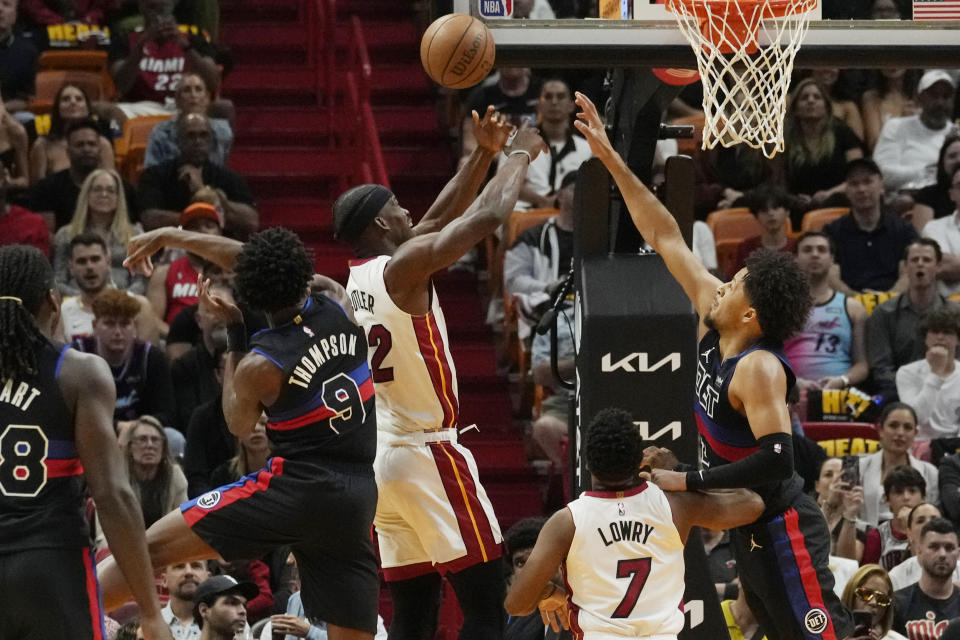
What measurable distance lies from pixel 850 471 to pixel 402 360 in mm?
4380

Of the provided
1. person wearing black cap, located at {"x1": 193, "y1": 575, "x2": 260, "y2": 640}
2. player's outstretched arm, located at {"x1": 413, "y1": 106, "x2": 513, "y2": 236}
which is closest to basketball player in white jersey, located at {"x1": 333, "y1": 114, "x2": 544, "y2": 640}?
player's outstretched arm, located at {"x1": 413, "y1": 106, "x2": 513, "y2": 236}

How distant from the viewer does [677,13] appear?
6.82 meters

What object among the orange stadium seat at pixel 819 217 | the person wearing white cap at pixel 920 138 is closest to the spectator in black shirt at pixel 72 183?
the orange stadium seat at pixel 819 217

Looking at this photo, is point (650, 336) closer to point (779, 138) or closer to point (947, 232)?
point (779, 138)

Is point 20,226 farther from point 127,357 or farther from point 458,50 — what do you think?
point 458,50

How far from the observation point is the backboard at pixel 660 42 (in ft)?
22.1

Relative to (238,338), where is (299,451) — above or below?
below

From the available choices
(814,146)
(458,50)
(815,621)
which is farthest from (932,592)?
(814,146)

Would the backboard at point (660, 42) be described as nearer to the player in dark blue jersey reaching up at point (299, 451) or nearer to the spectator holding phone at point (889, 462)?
the player in dark blue jersey reaching up at point (299, 451)

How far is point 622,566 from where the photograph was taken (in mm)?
5777

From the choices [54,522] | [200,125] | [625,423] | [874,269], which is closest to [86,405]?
[54,522]

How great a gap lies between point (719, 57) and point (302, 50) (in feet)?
26.8

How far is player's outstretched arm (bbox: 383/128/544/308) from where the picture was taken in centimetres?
623

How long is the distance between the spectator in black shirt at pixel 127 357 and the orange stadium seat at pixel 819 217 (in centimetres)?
529
